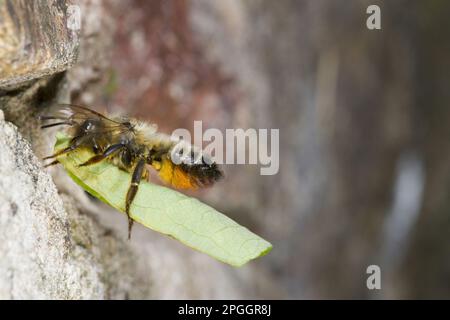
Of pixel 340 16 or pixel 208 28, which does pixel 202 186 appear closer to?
pixel 208 28

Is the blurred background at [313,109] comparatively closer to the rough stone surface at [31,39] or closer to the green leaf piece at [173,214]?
the green leaf piece at [173,214]

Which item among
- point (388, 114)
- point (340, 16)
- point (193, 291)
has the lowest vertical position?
point (193, 291)

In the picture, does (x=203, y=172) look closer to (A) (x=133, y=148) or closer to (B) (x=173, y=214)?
(A) (x=133, y=148)

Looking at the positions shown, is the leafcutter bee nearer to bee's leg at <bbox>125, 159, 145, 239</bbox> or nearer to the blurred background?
bee's leg at <bbox>125, 159, 145, 239</bbox>

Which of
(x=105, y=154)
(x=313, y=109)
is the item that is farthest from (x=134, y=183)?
(x=313, y=109)

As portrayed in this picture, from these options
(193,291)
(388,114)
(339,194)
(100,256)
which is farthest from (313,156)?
(100,256)

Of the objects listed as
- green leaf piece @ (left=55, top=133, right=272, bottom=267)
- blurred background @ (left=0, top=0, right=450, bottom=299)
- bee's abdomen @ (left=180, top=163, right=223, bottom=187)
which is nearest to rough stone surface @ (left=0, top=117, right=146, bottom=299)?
green leaf piece @ (left=55, top=133, right=272, bottom=267)
